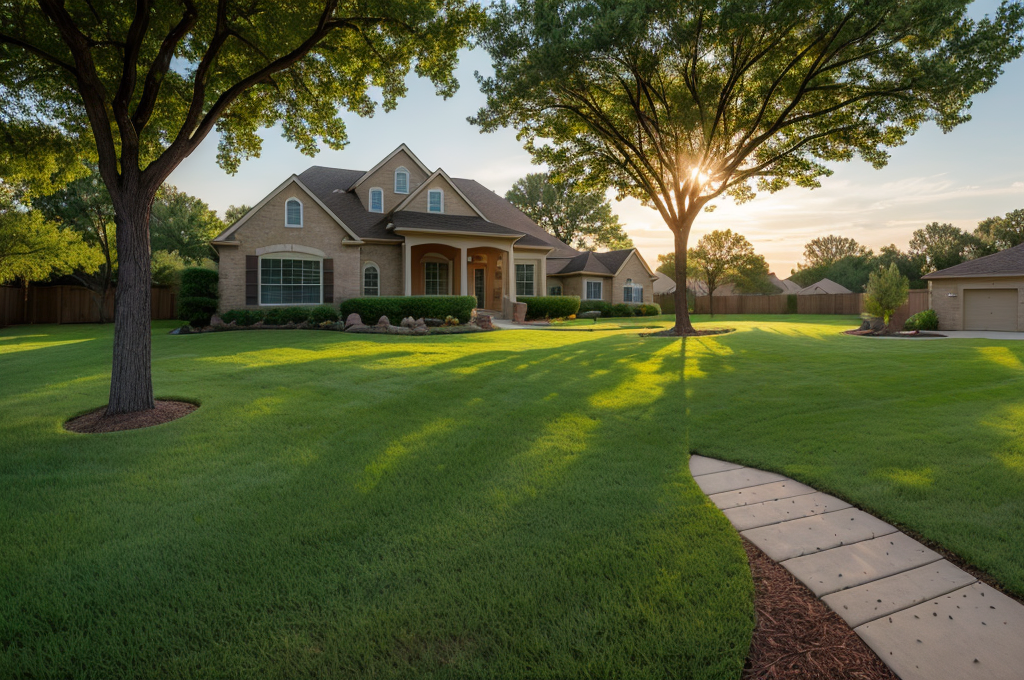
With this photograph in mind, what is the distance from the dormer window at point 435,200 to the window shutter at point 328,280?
578 centimetres

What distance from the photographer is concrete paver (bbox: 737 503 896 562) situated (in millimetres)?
3035

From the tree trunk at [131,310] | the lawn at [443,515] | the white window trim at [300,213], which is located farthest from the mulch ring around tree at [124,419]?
the white window trim at [300,213]

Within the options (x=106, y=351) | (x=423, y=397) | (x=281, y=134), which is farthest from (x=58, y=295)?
(x=423, y=397)

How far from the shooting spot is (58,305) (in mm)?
25281

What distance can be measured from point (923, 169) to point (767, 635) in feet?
58.3

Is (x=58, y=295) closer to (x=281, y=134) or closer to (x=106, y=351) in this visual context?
(x=106, y=351)

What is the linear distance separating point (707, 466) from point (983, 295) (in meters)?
24.2

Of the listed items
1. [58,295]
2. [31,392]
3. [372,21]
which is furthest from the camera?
[58,295]

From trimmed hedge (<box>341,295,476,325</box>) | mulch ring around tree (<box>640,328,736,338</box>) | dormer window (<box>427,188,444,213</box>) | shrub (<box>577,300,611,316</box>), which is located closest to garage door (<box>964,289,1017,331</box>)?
mulch ring around tree (<box>640,328,736,338</box>)

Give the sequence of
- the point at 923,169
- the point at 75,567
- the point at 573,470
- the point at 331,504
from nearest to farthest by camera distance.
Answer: the point at 75,567 < the point at 331,504 < the point at 573,470 < the point at 923,169

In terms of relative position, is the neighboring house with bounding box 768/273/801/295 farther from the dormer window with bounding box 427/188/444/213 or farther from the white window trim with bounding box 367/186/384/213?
the white window trim with bounding box 367/186/384/213

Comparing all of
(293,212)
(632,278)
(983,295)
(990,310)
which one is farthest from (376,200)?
(990,310)

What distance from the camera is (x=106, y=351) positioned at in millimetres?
11508

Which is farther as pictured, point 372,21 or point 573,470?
point 372,21
